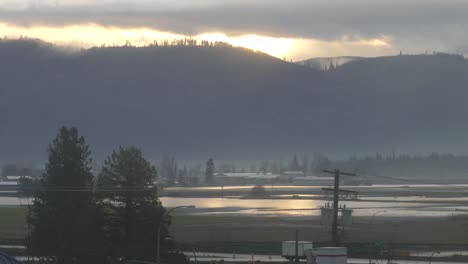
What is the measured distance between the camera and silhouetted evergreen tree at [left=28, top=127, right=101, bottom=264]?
70.2m

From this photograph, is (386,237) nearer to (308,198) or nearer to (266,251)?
(266,251)

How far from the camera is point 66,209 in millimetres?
73000

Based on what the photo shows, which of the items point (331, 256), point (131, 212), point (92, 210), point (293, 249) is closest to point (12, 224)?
point (92, 210)

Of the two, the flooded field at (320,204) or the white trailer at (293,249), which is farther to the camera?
the flooded field at (320,204)

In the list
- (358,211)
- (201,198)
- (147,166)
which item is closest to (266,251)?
(147,166)

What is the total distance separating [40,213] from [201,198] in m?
Answer: 108

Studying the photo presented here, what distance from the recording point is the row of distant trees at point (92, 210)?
6906 centimetres

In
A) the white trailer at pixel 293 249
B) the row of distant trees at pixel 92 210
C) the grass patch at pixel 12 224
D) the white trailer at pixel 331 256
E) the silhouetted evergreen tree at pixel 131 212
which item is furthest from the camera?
the grass patch at pixel 12 224

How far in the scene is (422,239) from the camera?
96188mm

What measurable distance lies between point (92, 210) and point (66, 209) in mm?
3563

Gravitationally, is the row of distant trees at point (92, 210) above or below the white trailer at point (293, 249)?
above

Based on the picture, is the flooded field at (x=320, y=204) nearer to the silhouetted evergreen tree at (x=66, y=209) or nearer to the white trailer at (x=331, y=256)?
the silhouetted evergreen tree at (x=66, y=209)

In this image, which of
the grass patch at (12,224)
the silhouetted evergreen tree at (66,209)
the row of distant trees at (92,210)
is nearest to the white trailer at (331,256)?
the row of distant trees at (92,210)

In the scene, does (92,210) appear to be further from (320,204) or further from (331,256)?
(320,204)
